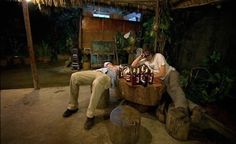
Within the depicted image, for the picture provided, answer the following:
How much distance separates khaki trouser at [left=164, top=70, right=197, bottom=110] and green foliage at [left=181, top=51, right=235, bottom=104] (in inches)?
24.3

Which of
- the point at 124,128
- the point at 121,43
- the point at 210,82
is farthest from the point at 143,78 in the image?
the point at 121,43

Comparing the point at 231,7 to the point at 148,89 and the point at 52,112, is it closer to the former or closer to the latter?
the point at 148,89

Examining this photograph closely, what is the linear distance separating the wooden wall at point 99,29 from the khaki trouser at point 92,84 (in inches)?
174

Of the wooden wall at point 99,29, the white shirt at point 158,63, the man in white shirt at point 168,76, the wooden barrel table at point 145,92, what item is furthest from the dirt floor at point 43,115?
the wooden wall at point 99,29

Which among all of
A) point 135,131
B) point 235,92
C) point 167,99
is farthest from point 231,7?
point 135,131

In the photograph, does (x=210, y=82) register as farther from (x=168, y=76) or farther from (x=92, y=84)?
(x=92, y=84)

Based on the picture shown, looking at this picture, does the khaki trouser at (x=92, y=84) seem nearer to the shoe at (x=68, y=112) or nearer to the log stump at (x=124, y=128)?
the shoe at (x=68, y=112)

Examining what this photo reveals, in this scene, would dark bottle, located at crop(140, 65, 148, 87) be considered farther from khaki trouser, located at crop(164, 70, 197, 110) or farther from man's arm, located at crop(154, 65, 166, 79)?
khaki trouser, located at crop(164, 70, 197, 110)

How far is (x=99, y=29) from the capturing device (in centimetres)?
738

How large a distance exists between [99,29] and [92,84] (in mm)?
4886

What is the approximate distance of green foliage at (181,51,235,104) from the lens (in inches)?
133

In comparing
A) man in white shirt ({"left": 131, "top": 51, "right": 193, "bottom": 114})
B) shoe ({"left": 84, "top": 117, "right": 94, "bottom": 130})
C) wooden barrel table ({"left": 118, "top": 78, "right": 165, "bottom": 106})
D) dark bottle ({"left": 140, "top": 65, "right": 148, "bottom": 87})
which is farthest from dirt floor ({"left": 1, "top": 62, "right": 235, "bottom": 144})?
dark bottle ({"left": 140, "top": 65, "right": 148, "bottom": 87})

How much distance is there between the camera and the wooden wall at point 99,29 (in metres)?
7.18

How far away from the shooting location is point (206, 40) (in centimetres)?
459
